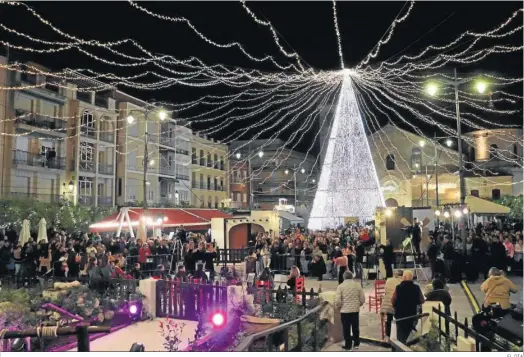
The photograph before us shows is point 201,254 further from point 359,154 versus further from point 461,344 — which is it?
point 359,154

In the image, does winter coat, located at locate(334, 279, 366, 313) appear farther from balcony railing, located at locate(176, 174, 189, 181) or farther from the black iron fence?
balcony railing, located at locate(176, 174, 189, 181)

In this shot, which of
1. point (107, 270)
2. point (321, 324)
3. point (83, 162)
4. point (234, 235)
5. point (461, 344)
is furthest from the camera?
point (83, 162)

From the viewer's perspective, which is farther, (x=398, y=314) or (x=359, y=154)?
(x=359, y=154)

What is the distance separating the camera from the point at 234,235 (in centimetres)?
2358

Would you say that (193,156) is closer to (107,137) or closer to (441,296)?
(107,137)

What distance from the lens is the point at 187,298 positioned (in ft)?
35.2

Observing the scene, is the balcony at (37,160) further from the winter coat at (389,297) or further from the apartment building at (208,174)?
the winter coat at (389,297)

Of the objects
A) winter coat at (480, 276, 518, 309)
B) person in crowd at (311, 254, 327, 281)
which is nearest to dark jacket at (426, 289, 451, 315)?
winter coat at (480, 276, 518, 309)

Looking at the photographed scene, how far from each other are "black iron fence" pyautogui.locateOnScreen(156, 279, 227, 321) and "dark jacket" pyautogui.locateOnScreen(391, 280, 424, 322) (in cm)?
366

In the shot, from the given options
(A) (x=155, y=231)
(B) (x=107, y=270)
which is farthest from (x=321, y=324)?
(A) (x=155, y=231)

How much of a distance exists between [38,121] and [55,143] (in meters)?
2.46

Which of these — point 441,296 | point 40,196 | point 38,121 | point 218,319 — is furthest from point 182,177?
point 441,296
